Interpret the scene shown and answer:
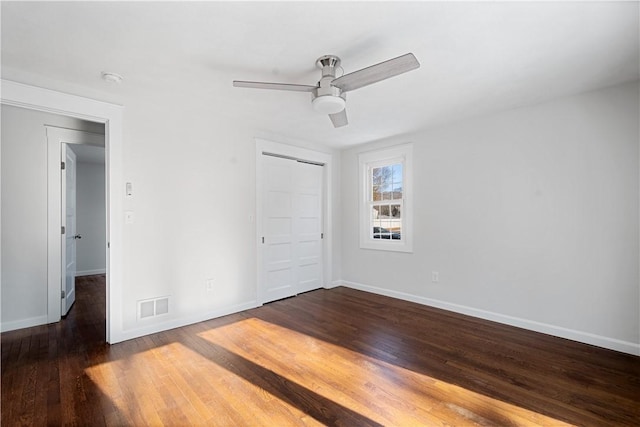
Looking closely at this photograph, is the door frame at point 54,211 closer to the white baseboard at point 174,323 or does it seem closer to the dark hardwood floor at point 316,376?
the dark hardwood floor at point 316,376

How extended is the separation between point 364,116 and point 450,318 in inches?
102

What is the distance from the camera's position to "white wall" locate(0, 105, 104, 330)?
3279 mm

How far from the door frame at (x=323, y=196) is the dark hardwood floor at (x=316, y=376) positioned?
0.96 metres

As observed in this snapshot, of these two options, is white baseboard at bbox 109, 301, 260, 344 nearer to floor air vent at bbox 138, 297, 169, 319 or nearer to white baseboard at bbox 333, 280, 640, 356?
floor air vent at bbox 138, 297, 169, 319

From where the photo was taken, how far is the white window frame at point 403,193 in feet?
14.2

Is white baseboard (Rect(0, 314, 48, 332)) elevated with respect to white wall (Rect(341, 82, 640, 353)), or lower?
lower

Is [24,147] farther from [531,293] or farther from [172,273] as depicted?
[531,293]

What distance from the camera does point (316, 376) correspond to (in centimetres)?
231

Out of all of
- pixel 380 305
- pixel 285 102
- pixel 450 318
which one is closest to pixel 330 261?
pixel 380 305

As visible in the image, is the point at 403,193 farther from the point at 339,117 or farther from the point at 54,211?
the point at 54,211

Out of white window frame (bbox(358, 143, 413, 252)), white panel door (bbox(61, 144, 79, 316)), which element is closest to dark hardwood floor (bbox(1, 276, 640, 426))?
white panel door (bbox(61, 144, 79, 316))

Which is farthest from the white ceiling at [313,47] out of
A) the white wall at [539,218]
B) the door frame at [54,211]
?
the door frame at [54,211]

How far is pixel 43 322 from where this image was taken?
3461 mm

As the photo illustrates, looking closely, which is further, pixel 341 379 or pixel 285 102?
pixel 285 102
